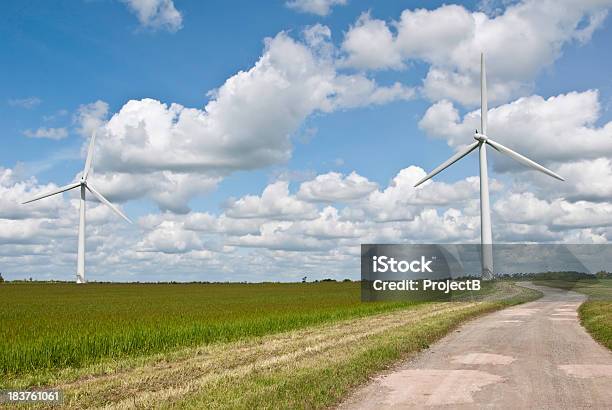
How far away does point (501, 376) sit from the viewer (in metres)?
14.2

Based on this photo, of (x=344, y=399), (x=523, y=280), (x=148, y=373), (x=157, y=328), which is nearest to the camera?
(x=344, y=399)

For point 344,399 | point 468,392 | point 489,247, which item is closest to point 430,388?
point 468,392

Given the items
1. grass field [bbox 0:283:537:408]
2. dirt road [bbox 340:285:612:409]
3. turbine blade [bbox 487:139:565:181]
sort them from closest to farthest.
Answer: dirt road [bbox 340:285:612:409] → grass field [bbox 0:283:537:408] → turbine blade [bbox 487:139:565:181]

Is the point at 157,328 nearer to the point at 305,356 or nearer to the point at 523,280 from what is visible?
the point at 305,356

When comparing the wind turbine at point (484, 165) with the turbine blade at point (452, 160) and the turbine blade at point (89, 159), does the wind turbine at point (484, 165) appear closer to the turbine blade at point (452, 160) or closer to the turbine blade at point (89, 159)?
the turbine blade at point (452, 160)

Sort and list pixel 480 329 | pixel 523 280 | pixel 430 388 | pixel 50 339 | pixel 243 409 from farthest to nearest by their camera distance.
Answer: pixel 523 280
pixel 480 329
pixel 50 339
pixel 430 388
pixel 243 409

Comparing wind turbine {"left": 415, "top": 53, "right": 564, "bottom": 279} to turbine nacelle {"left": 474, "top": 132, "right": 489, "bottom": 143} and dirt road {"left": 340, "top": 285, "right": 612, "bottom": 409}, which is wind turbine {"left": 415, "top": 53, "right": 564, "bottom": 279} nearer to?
turbine nacelle {"left": 474, "top": 132, "right": 489, "bottom": 143}

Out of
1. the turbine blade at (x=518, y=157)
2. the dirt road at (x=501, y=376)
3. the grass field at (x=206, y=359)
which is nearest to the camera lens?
the dirt road at (x=501, y=376)

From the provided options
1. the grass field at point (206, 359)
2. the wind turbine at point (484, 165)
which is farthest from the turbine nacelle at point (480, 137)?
the grass field at point (206, 359)

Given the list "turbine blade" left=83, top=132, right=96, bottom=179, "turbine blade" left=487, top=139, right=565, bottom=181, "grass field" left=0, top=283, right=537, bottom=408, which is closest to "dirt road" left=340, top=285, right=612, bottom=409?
"grass field" left=0, top=283, right=537, bottom=408

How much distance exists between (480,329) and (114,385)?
681 inches

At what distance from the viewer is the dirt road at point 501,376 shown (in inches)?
453

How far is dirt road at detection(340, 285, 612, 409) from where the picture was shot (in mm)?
11508

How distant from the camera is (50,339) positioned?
1914 cm
